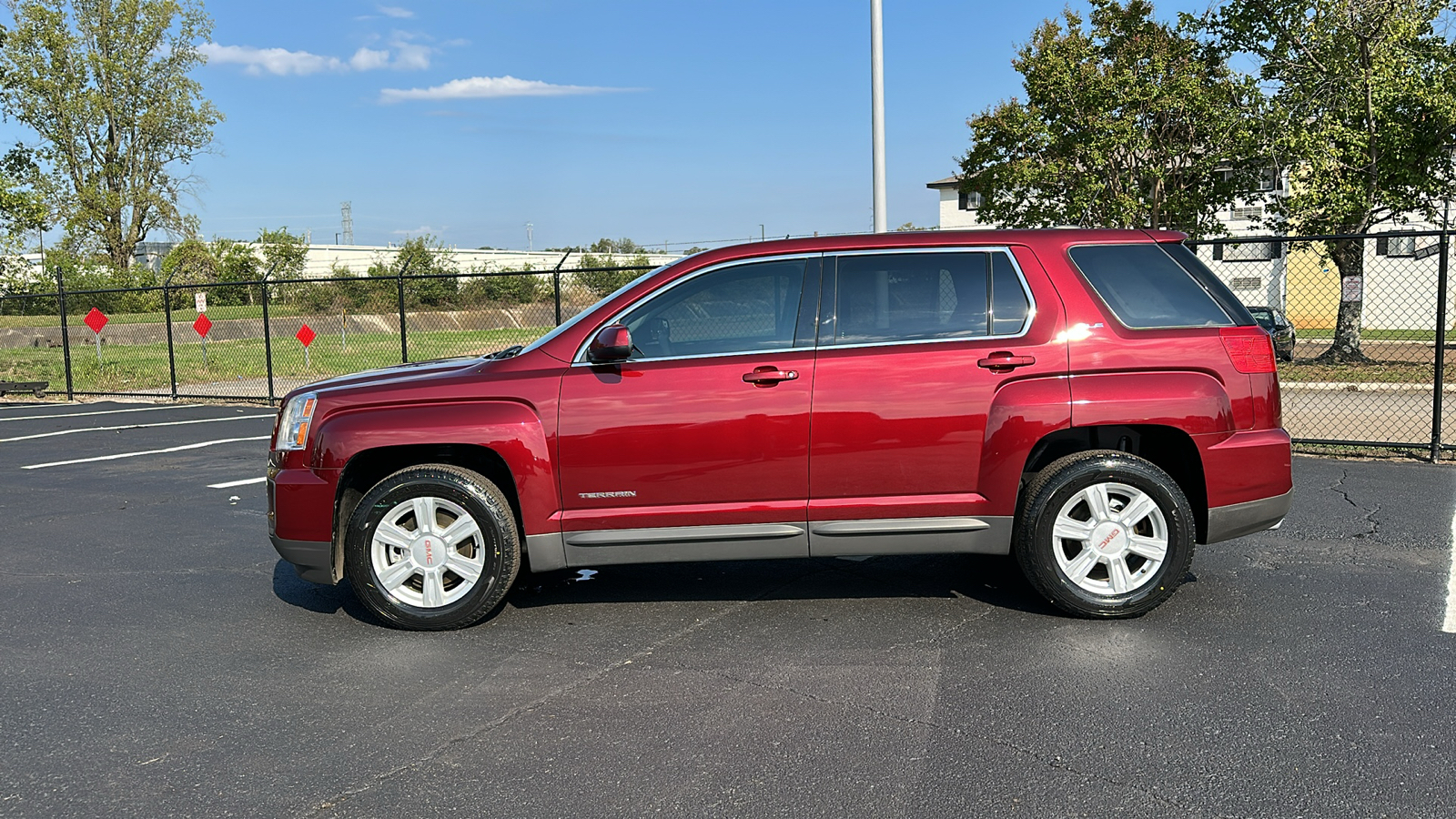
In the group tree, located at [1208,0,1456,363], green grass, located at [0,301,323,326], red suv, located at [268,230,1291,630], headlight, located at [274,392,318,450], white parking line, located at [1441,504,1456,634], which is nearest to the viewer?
white parking line, located at [1441,504,1456,634]

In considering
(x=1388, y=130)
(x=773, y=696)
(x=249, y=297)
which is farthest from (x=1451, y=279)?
(x=249, y=297)

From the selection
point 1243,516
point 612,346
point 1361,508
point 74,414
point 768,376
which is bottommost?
point 1361,508

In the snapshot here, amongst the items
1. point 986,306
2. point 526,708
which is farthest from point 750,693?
point 986,306

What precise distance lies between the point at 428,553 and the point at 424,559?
1.3 inches

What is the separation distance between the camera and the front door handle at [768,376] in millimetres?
4824

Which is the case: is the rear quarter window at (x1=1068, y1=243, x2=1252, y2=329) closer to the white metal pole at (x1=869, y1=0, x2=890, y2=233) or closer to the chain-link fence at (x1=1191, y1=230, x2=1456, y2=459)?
the chain-link fence at (x1=1191, y1=230, x2=1456, y2=459)

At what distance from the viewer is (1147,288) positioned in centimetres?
502

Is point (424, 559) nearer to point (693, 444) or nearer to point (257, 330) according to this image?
point (693, 444)

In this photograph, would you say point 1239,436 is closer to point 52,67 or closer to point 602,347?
point 602,347

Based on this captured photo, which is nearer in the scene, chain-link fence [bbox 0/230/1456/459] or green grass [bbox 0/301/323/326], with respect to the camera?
chain-link fence [bbox 0/230/1456/459]

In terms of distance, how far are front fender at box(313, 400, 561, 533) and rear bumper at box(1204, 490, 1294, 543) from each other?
3.03 metres

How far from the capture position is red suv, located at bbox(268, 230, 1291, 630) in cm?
483

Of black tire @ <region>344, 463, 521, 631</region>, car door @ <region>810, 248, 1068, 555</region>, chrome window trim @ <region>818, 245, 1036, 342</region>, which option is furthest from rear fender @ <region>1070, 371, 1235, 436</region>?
black tire @ <region>344, 463, 521, 631</region>

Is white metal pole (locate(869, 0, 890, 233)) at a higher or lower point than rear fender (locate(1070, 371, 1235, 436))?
higher
